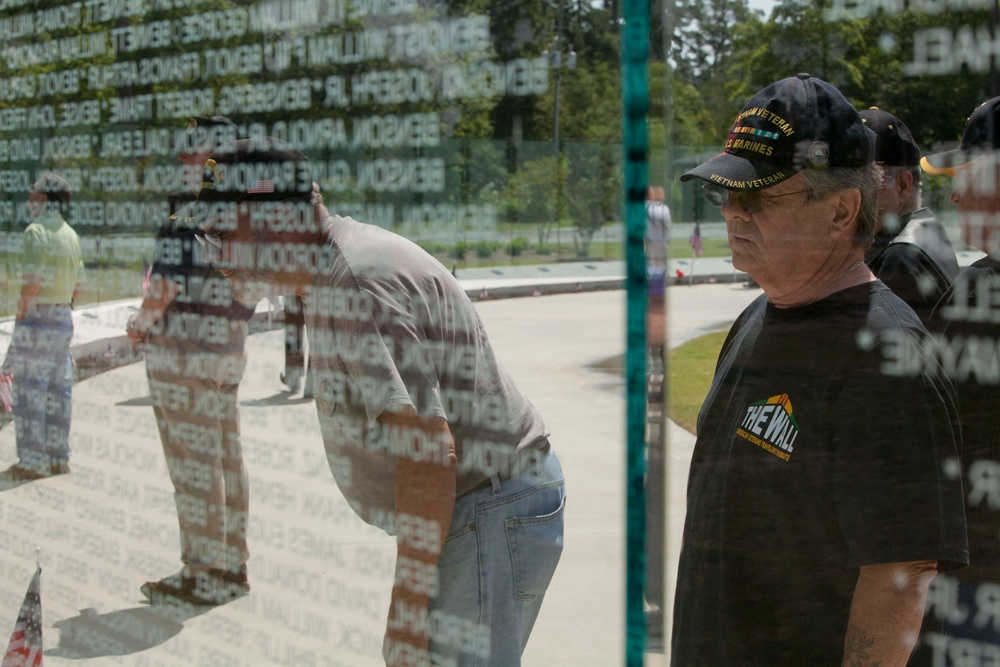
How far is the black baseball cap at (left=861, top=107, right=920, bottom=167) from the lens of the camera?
1180 millimetres

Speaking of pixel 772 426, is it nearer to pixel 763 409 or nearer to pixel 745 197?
pixel 763 409

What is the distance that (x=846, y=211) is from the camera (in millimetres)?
1144

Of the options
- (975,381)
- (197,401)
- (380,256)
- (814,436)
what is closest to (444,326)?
(380,256)

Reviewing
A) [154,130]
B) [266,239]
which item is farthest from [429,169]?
[154,130]

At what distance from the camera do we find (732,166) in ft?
3.81

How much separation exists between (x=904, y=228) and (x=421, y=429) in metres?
0.71

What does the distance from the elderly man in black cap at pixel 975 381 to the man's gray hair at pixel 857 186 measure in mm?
69

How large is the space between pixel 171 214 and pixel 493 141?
2.80 feet

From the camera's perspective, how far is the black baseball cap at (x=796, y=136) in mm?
1123

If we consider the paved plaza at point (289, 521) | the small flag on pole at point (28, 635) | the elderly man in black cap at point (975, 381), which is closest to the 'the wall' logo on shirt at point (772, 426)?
the elderly man in black cap at point (975, 381)

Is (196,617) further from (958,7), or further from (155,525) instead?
(958,7)

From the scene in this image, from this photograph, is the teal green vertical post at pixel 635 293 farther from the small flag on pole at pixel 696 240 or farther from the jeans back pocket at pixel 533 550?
the jeans back pocket at pixel 533 550

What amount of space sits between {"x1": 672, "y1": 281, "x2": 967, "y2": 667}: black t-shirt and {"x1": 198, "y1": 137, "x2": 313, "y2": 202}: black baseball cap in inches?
31.4

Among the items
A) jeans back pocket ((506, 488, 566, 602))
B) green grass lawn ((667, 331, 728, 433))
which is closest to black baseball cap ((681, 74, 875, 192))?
green grass lawn ((667, 331, 728, 433))
